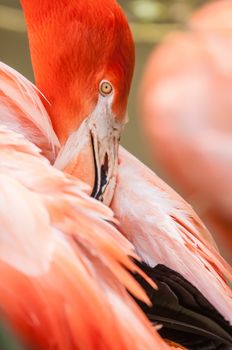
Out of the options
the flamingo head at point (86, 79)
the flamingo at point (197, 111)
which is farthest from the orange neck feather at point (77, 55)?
the flamingo at point (197, 111)

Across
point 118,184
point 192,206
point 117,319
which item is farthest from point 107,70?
point 117,319

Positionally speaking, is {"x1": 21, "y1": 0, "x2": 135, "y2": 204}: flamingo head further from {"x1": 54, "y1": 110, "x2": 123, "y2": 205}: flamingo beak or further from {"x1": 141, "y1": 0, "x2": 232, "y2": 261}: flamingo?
{"x1": 141, "y1": 0, "x2": 232, "y2": 261}: flamingo

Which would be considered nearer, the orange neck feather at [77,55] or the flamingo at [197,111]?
the orange neck feather at [77,55]

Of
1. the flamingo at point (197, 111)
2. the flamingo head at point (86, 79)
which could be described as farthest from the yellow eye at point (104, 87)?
the flamingo at point (197, 111)

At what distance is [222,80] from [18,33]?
37 centimetres

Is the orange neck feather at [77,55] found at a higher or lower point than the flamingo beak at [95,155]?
higher

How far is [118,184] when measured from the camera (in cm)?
101

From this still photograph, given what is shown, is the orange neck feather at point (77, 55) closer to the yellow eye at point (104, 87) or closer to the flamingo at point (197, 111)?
the yellow eye at point (104, 87)

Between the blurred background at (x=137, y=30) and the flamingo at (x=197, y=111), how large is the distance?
3cm

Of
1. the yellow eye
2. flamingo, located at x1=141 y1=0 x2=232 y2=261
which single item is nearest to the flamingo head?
the yellow eye

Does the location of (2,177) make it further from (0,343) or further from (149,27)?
(149,27)

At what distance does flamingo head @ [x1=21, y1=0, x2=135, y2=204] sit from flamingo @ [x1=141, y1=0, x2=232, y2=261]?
115 millimetres

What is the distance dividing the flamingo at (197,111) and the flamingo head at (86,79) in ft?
0.38

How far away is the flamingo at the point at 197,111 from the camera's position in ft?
3.64
